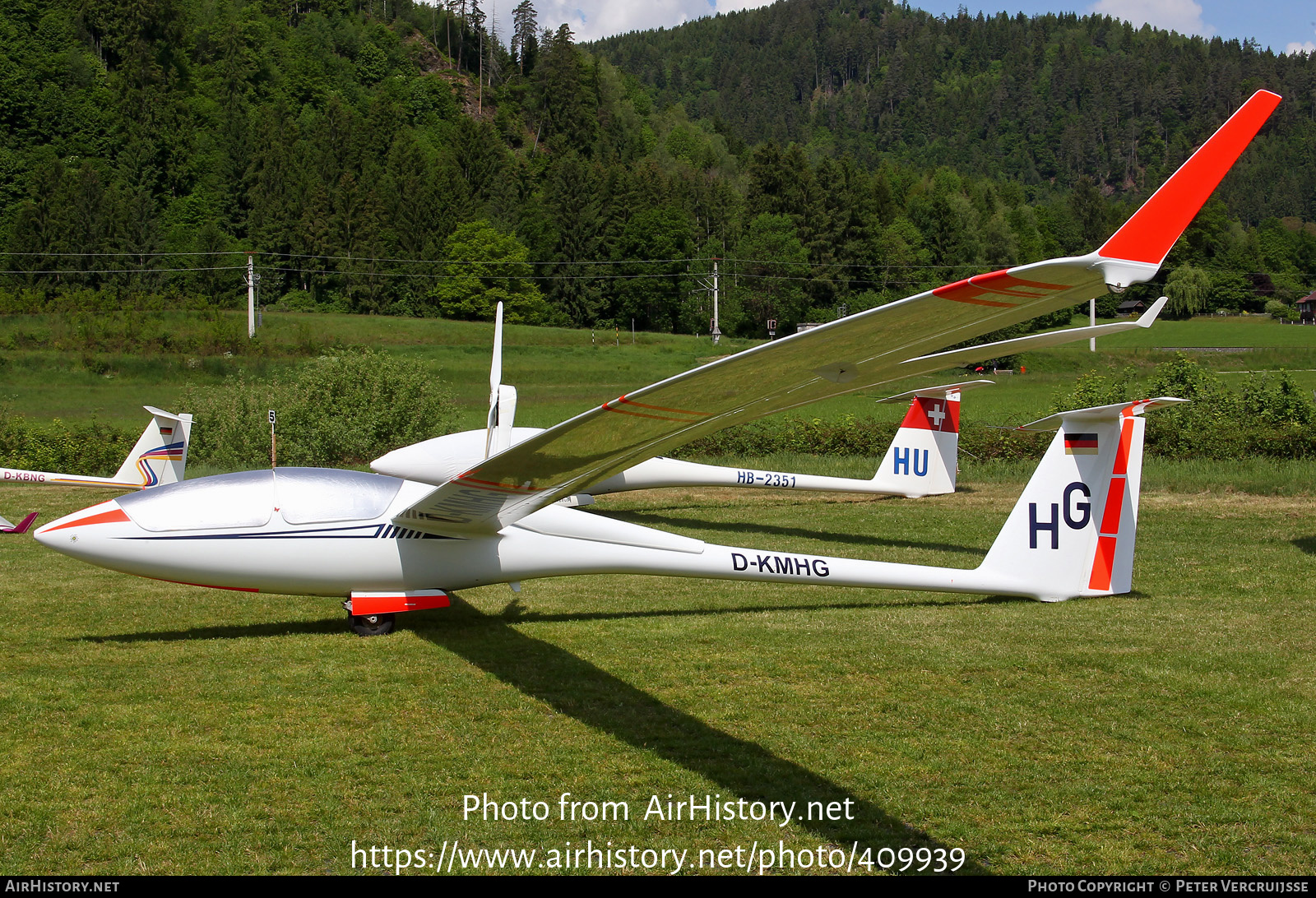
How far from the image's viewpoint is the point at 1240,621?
338 inches

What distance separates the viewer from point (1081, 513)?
8359 mm

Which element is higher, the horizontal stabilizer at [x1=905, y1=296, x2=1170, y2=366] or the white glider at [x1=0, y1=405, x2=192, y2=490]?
the horizontal stabilizer at [x1=905, y1=296, x2=1170, y2=366]

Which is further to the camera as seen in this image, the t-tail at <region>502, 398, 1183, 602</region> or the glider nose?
the t-tail at <region>502, 398, 1183, 602</region>

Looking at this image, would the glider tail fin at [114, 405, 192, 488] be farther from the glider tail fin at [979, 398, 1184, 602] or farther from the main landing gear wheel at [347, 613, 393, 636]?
the glider tail fin at [979, 398, 1184, 602]

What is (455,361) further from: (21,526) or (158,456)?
(21,526)

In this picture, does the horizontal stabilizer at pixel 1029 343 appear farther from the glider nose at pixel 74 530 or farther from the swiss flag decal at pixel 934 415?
the swiss flag decal at pixel 934 415

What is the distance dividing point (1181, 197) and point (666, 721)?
4209 mm

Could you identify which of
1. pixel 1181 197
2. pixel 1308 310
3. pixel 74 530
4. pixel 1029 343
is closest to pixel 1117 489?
pixel 1029 343

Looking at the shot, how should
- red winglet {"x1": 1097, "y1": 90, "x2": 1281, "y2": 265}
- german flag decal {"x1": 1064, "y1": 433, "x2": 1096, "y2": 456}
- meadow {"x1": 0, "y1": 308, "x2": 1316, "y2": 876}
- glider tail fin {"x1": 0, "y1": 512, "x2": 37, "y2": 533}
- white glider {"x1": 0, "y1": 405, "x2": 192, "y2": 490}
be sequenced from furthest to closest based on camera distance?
white glider {"x1": 0, "y1": 405, "x2": 192, "y2": 490} < german flag decal {"x1": 1064, "y1": 433, "x2": 1096, "y2": 456} < glider tail fin {"x1": 0, "y1": 512, "x2": 37, "y2": 533} < meadow {"x1": 0, "y1": 308, "x2": 1316, "y2": 876} < red winglet {"x1": 1097, "y1": 90, "x2": 1281, "y2": 265}

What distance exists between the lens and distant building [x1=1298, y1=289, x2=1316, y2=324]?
97.9m

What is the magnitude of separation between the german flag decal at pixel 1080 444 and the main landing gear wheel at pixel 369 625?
19.4ft

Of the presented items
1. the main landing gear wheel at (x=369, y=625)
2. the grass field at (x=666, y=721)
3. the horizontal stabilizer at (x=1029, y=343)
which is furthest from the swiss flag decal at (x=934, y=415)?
the horizontal stabilizer at (x=1029, y=343)

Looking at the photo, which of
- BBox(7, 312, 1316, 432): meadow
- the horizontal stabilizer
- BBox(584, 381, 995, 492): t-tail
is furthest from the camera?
BBox(7, 312, 1316, 432): meadow

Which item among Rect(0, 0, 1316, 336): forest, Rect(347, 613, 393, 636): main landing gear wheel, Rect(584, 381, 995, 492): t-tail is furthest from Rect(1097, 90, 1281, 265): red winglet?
Rect(0, 0, 1316, 336): forest
